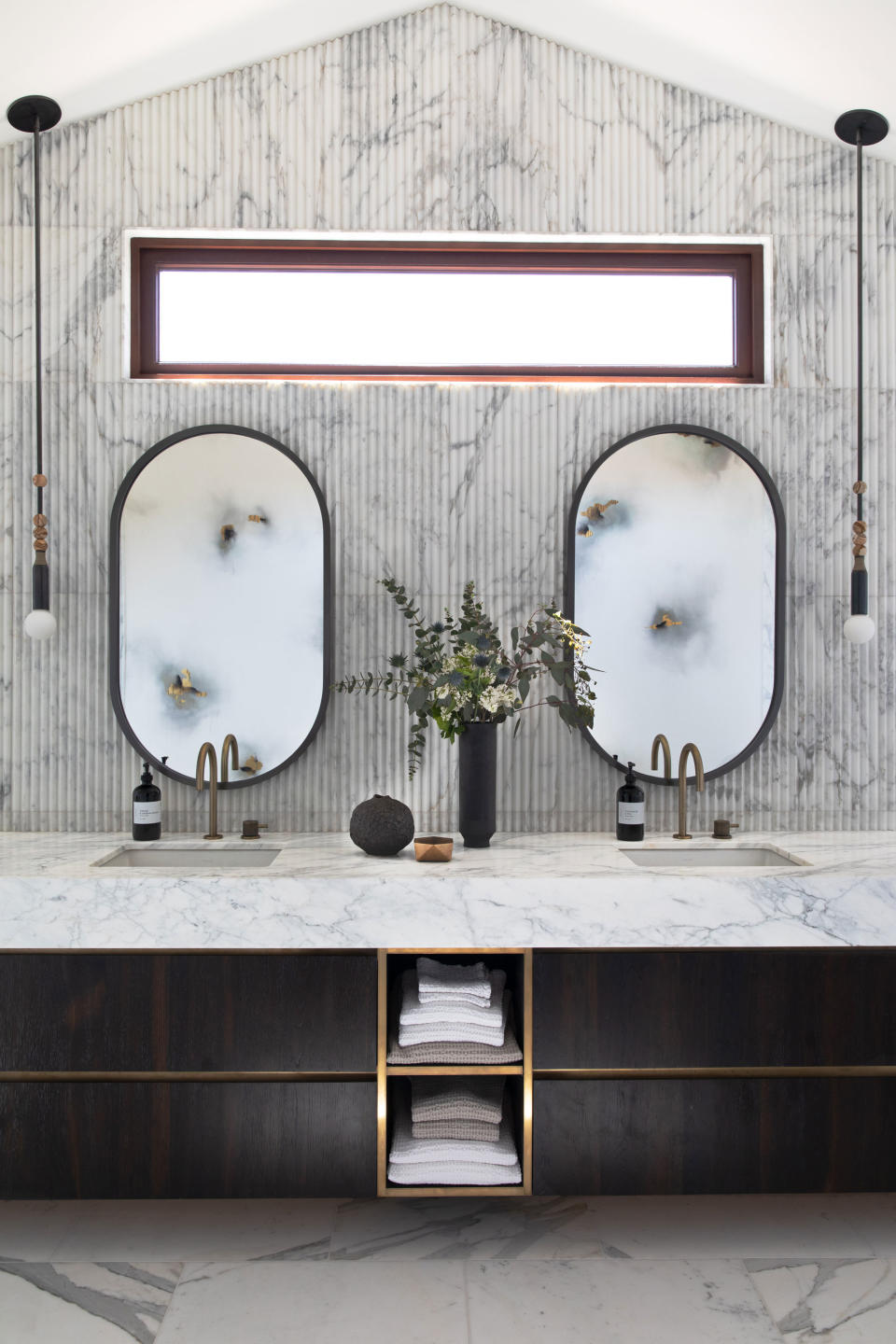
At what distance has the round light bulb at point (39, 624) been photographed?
2.74 m

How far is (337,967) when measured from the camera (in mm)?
2287

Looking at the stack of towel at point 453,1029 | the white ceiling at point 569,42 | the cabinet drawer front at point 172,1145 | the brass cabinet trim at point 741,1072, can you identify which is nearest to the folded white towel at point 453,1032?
the stack of towel at point 453,1029

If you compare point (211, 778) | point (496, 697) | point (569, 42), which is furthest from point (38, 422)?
point (569, 42)

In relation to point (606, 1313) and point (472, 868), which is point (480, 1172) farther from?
point (472, 868)

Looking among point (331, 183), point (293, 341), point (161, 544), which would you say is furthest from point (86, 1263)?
point (331, 183)

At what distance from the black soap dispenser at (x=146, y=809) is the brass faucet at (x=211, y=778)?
0.41 feet

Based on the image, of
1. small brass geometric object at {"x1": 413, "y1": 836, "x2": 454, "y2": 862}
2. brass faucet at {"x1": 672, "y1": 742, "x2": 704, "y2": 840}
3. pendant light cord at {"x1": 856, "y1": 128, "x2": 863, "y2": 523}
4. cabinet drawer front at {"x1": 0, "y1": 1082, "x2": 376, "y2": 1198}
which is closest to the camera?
cabinet drawer front at {"x1": 0, "y1": 1082, "x2": 376, "y2": 1198}

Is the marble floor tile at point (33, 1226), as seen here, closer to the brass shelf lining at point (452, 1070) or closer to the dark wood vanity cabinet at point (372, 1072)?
the dark wood vanity cabinet at point (372, 1072)

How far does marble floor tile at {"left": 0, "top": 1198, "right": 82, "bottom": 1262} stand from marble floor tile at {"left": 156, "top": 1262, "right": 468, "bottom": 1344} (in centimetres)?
38

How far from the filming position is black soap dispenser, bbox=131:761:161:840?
2742 mm

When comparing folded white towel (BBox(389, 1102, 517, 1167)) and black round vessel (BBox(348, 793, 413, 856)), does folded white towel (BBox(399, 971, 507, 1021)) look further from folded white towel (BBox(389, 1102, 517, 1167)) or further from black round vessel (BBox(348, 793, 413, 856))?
black round vessel (BBox(348, 793, 413, 856))

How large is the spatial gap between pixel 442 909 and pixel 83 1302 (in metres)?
1.13

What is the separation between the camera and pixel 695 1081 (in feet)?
7.50

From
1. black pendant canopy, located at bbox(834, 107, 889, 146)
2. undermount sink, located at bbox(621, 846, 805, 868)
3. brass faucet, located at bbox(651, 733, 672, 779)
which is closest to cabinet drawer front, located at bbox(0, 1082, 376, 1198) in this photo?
undermount sink, located at bbox(621, 846, 805, 868)
